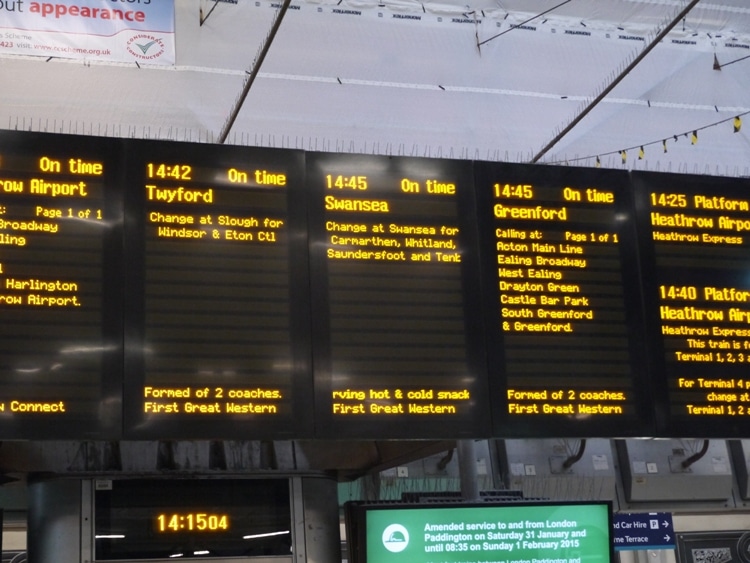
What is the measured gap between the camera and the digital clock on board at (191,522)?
20.3ft

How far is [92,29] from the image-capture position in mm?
12805

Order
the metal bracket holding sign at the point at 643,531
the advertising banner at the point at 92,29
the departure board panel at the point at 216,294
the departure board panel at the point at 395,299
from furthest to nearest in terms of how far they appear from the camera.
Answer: the advertising banner at the point at 92,29 → the metal bracket holding sign at the point at 643,531 → the departure board panel at the point at 395,299 → the departure board panel at the point at 216,294

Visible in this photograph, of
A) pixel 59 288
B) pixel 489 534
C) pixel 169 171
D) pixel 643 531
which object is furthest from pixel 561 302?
pixel 643 531

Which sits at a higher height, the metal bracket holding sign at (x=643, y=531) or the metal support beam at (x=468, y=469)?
the metal support beam at (x=468, y=469)

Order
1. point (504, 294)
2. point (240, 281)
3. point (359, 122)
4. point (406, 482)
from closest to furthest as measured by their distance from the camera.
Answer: point (240, 281), point (504, 294), point (406, 482), point (359, 122)

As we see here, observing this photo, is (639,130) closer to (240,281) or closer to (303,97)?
(303,97)

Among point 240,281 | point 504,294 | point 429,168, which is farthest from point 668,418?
point 240,281

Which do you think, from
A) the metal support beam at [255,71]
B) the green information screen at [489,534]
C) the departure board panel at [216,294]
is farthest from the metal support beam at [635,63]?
the departure board panel at [216,294]

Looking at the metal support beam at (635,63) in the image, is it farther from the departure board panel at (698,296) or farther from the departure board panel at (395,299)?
the departure board panel at (395,299)

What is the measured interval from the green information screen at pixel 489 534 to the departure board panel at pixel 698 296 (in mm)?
1016

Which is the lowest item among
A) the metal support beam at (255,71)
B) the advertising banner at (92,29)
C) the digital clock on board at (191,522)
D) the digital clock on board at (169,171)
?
the digital clock on board at (191,522)

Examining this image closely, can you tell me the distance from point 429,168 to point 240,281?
129 centimetres

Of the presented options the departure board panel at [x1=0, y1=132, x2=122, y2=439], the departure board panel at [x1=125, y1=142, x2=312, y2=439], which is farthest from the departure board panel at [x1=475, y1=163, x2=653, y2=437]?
the departure board panel at [x1=0, y1=132, x2=122, y2=439]

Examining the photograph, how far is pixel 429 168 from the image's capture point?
20.6 ft
